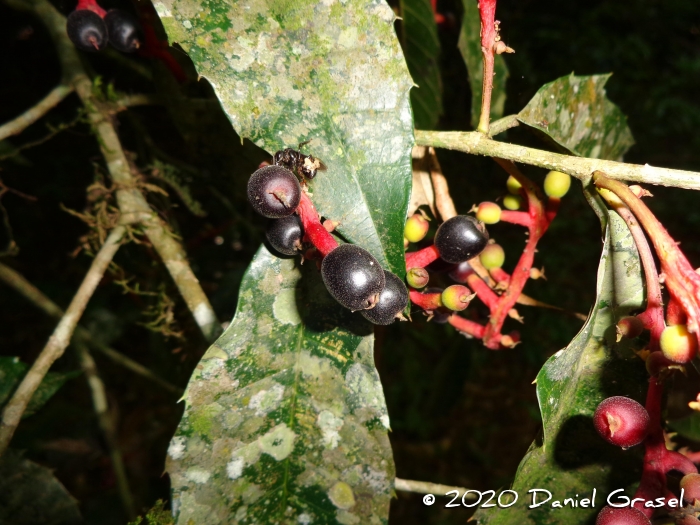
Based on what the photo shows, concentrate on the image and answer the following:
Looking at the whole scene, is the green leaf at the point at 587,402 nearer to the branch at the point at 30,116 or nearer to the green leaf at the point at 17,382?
the green leaf at the point at 17,382

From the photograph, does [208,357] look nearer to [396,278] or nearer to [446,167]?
[396,278]

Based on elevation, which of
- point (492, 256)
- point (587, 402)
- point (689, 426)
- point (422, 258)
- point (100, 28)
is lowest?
point (689, 426)

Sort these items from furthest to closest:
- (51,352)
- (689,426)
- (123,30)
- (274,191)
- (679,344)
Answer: (689,426)
(123,30)
(51,352)
(274,191)
(679,344)

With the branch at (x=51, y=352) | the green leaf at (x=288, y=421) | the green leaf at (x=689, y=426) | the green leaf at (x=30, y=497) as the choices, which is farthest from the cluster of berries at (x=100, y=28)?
the green leaf at (x=689, y=426)

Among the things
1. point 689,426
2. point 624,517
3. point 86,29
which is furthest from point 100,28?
point 689,426

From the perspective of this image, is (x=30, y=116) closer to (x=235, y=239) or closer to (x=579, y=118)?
(x=235, y=239)

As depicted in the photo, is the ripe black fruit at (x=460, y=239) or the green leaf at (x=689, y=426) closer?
the ripe black fruit at (x=460, y=239)
